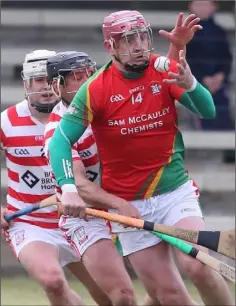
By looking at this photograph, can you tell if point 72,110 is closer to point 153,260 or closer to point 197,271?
point 153,260

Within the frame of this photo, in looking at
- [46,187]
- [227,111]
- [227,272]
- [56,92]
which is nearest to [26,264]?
[46,187]

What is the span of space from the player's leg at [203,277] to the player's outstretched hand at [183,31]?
901 millimetres

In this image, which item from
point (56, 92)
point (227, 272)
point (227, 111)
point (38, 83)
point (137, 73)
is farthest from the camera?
point (227, 111)

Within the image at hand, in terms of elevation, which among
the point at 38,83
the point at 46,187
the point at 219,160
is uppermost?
the point at 38,83

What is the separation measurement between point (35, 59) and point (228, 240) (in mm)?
1837

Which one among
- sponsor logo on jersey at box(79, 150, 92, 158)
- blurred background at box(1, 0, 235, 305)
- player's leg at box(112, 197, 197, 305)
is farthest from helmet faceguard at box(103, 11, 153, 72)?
blurred background at box(1, 0, 235, 305)

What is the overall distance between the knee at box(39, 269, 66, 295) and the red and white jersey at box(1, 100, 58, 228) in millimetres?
455

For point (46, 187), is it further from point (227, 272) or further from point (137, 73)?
point (227, 272)

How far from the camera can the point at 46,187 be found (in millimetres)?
6289

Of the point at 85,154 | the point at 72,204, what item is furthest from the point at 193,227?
the point at 85,154

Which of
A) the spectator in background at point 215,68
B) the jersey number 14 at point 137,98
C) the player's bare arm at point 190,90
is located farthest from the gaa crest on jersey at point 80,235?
the spectator in background at point 215,68

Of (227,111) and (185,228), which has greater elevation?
(185,228)

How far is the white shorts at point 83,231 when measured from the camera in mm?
5762

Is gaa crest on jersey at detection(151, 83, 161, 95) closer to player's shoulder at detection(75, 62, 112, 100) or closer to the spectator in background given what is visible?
player's shoulder at detection(75, 62, 112, 100)
